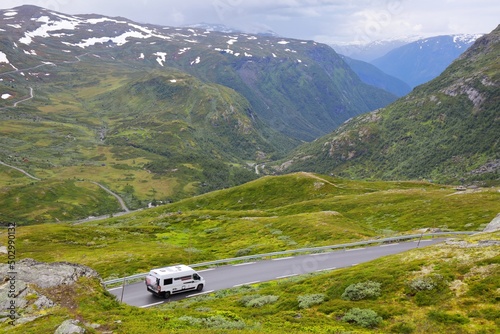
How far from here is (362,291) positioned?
29.1 m

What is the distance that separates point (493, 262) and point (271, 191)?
119m

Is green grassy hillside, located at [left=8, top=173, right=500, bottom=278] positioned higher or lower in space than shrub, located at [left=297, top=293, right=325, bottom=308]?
lower

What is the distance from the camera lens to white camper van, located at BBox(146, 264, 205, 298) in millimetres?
39531

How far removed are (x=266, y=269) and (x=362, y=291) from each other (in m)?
20.4

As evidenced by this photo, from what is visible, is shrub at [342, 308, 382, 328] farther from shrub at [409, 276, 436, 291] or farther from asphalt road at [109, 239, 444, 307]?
asphalt road at [109, 239, 444, 307]

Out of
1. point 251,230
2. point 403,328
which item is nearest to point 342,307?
point 403,328

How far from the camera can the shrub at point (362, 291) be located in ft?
94.1

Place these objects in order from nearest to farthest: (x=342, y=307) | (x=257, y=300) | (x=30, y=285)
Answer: (x=342, y=307) < (x=30, y=285) < (x=257, y=300)

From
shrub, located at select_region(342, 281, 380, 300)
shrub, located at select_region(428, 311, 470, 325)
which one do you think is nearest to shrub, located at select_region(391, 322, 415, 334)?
shrub, located at select_region(428, 311, 470, 325)

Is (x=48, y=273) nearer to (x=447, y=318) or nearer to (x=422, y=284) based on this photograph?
(x=422, y=284)

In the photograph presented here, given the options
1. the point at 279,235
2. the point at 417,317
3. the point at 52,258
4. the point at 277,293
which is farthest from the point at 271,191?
the point at 417,317

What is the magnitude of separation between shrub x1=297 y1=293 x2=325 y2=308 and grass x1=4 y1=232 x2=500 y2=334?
0.27 ft

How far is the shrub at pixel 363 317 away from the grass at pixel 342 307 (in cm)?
7

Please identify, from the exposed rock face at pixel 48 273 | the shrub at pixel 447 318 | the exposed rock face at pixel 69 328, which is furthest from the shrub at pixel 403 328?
the exposed rock face at pixel 48 273
